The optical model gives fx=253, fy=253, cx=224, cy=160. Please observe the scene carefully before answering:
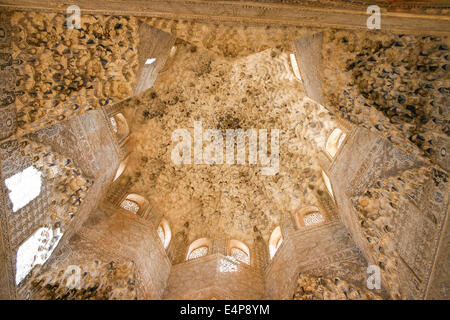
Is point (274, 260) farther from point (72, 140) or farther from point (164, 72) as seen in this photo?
point (164, 72)

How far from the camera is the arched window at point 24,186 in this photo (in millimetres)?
3915

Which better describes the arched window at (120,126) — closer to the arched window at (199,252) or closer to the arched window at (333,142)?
the arched window at (199,252)

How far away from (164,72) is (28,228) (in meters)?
5.33

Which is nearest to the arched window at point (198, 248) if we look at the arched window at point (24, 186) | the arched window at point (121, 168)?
the arched window at point (121, 168)

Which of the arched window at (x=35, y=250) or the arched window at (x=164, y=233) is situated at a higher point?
the arched window at (x=35, y=250)

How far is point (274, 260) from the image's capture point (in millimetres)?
7172

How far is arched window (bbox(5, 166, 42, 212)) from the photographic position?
12.8ft

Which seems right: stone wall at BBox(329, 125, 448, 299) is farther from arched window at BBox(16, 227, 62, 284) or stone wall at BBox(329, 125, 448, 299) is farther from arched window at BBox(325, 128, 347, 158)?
arched window at BBox(16, 227, 62, 284)

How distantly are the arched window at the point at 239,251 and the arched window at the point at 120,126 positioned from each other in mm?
4895

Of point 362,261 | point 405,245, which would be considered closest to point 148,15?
point 405,245

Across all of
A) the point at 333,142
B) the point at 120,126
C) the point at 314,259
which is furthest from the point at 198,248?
the point at 333,142

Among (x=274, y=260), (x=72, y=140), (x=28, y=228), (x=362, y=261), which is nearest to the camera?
(x=28, y=228)

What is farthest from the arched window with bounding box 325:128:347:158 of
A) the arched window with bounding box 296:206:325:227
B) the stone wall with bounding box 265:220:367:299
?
the stone wall with bounding box 265:220:367:299

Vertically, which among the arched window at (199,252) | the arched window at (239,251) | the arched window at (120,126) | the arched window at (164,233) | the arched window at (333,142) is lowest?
the arched window at (239,251)
